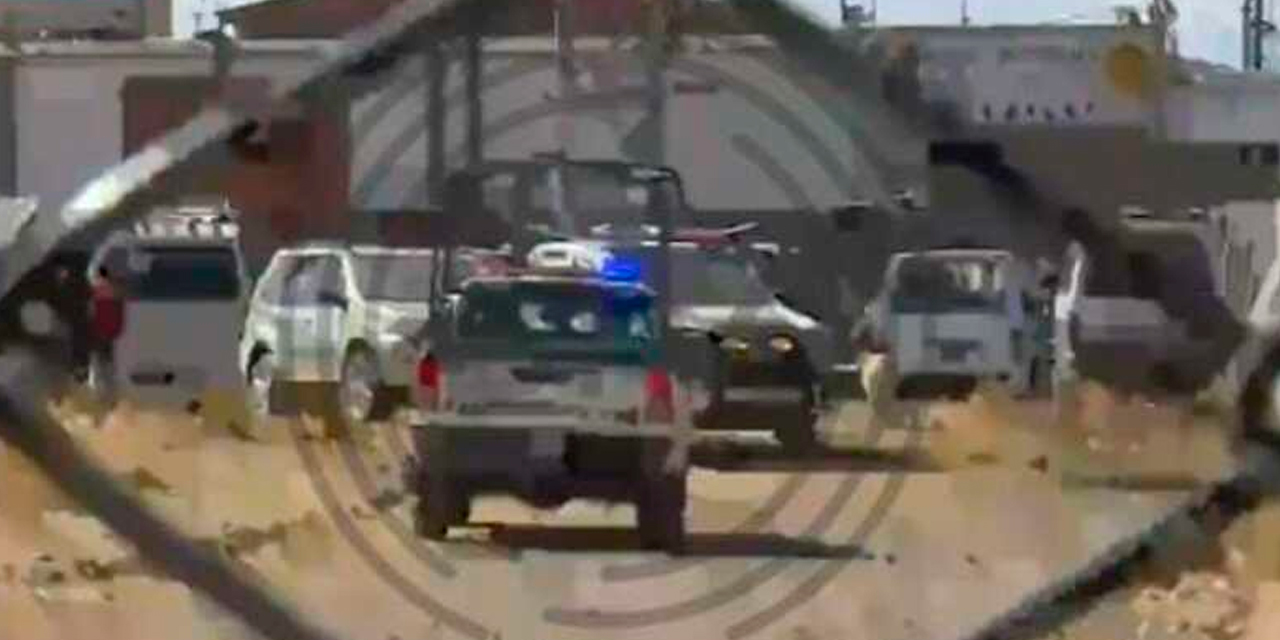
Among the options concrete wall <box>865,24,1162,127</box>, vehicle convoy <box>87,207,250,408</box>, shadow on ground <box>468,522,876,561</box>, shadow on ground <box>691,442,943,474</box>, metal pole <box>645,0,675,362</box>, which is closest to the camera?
concrete wall <box>865,24,1162,127</box>

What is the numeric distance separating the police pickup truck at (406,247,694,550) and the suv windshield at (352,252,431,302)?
6822 mm

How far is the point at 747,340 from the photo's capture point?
27953 mm

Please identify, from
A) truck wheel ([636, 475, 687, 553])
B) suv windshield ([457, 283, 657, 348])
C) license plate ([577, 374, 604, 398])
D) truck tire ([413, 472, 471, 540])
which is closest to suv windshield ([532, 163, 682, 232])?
suv windshield ([457, 283, 657, 348])

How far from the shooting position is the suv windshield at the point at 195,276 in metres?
30.1

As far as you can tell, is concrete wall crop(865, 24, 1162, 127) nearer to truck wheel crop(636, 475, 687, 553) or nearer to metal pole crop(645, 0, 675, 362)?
metal pole crop(645, 0, 675, 362)

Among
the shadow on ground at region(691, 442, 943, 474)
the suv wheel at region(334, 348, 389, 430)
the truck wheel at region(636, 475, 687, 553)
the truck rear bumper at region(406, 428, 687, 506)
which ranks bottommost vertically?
the shadow on ground at region(691, 442, 943, 474)

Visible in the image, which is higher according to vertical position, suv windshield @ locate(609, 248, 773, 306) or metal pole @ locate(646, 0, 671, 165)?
metal pole @ locate(646, 0, 671, 165)

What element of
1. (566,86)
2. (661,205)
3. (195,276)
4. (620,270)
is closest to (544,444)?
(620,270)

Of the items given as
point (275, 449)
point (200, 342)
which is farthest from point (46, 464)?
point (200, 342)

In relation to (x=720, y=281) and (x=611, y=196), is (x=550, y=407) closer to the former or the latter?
(x=611, y=196)

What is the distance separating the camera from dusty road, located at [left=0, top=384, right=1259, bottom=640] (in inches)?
570

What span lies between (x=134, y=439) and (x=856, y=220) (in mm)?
16019

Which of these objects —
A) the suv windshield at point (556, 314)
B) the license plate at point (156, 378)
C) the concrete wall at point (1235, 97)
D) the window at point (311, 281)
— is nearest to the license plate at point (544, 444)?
the suv windshield at point (556, 314)

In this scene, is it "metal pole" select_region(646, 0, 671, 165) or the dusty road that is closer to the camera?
"metal pole" select_region(646, 0, 671, 165)
